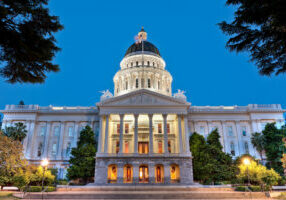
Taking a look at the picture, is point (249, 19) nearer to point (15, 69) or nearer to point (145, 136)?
point (15, 69)

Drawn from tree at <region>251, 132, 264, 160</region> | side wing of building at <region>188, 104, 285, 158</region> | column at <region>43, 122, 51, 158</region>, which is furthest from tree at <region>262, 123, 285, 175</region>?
column at <region>43, 122, 51, 158</region>

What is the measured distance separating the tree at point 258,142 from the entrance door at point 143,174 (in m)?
21.8

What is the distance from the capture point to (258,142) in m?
41.1

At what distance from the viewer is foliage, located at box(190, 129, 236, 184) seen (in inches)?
1411

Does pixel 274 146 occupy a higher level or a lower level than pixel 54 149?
lower

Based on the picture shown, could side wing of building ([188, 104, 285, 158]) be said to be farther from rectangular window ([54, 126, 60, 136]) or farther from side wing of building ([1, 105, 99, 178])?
rectangular window ([54, 126, 60, 136])

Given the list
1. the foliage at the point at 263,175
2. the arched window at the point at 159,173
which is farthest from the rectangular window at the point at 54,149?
the foliage at the point at 263,175

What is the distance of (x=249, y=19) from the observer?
9539mm

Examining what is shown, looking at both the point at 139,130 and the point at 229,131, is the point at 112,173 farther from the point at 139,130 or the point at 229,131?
the point at 229,131

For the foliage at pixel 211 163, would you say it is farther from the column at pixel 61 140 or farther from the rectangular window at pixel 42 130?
the rectangular window at pixel 42 130

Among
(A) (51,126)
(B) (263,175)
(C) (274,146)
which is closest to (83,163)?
(A) (51,126)

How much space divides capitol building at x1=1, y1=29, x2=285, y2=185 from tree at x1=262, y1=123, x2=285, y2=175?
4.87 meters

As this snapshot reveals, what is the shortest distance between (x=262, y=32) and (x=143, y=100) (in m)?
31.6

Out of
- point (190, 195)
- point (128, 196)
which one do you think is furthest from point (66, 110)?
point (190, 195)
